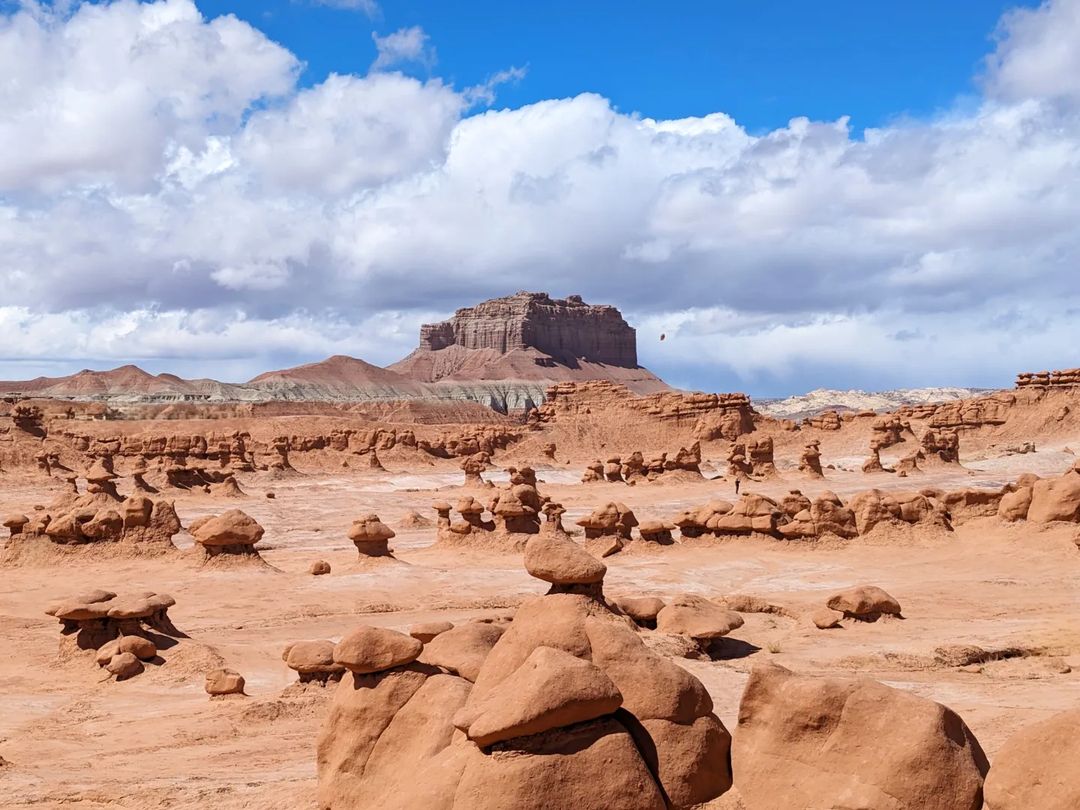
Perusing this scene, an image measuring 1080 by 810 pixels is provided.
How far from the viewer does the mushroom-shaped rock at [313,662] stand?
1213 cm

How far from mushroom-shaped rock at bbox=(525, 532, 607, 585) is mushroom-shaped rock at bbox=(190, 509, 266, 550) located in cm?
1135

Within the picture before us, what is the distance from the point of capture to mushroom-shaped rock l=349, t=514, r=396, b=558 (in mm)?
24031

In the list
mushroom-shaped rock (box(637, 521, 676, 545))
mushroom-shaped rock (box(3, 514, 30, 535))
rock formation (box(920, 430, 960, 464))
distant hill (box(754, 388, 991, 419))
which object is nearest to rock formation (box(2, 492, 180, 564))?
mushroom-shaped rock (box(3, 514, 30, 535))

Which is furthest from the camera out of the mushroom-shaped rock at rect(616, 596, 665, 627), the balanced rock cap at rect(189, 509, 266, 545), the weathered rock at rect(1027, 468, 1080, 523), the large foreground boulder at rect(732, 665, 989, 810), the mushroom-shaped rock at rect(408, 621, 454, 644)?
the balanced rock cap at rect(189, 509, 266, 545)

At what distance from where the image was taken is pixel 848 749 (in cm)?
670

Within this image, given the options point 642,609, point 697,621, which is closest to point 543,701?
point 697,621

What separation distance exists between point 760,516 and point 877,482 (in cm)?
2004

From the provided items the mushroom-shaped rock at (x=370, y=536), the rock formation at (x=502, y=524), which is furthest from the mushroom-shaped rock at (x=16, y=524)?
the rock formation at (x=502, y=524)

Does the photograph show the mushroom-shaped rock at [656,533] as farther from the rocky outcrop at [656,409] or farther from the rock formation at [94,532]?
the rocky outcrop at [656,409]

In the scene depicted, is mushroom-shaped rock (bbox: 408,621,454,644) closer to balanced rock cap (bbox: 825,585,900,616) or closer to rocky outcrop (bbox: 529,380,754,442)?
balanced rock cap (bbox: 825,585,900,616)

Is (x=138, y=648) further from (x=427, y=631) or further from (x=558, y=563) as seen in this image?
(x=558, y=563)

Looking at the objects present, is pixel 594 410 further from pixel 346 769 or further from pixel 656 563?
pixel 346 769

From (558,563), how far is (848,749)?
270 inches

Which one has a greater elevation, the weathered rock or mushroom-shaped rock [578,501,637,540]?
the weathered rock
